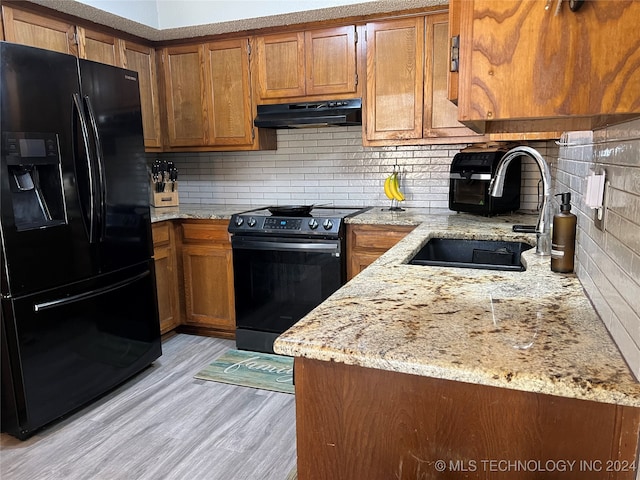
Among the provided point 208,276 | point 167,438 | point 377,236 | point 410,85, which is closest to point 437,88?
point 410,85

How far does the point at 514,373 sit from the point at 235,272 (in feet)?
Answer: 8.32

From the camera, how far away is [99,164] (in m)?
2.40

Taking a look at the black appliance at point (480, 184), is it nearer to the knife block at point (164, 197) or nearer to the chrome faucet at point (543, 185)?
the chrome faucet at point (543, 185)

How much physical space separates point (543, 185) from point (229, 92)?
7.81ft

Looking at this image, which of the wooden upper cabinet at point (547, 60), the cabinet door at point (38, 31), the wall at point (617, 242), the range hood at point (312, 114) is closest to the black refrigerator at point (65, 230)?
the cabinet door at point (38, 31)

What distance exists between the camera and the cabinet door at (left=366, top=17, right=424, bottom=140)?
9.55 feet

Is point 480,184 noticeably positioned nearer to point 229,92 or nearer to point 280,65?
point 280,65

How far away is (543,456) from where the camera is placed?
2.82 ft

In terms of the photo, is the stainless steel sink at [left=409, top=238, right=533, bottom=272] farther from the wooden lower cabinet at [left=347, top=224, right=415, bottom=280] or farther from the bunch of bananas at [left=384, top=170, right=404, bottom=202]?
the bunch of bananas at [left=384, top=170, right=404, bottom=202]

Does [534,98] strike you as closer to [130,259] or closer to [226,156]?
[130,259]

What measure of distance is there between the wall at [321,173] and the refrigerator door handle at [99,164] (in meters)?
1.48

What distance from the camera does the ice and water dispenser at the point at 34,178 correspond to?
2057 mm

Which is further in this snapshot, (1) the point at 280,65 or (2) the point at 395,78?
(1) the point at 280,65

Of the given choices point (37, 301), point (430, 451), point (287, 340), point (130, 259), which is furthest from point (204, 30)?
point (430, 451)
